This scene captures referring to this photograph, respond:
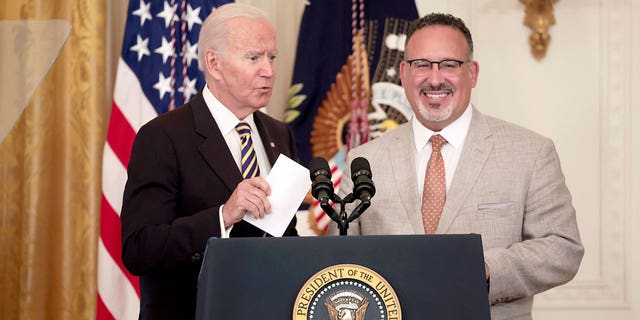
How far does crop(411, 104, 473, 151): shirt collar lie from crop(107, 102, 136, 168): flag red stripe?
5.67 ft

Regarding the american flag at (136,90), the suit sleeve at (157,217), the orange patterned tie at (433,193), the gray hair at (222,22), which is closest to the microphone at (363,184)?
the suit sleeve at (157,217)

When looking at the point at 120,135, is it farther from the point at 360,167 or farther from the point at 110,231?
the point at 360,167

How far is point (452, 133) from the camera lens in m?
2.76

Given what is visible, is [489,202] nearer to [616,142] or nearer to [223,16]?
[223,16]

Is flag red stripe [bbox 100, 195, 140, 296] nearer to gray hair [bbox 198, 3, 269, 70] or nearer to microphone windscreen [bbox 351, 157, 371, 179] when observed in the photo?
gray hair [bbox 198, 3, 269, 70]

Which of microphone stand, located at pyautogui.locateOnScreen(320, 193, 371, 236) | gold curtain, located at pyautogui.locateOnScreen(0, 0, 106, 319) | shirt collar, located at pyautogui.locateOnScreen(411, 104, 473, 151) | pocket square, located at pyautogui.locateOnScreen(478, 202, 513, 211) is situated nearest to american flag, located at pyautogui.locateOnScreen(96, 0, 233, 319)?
gold curtain, located at pyautogui.locateOnScreen(0, 0, 106, 319)

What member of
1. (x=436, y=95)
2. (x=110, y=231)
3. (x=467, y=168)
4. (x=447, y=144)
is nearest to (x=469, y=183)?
(x=467, y=168)

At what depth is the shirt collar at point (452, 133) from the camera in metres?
2.75

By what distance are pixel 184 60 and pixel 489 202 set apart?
6.58 feet

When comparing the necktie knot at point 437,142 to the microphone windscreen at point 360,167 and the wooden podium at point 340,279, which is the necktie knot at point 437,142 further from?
the wooden podium at point 340,279

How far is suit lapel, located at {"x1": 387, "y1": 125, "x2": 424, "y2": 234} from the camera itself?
8.70ft

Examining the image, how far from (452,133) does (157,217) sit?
0.97 m

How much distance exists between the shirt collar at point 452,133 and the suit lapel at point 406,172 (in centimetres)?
3

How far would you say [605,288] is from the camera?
457 cm
